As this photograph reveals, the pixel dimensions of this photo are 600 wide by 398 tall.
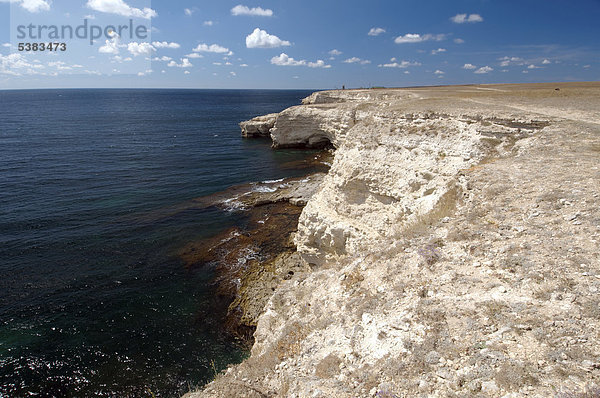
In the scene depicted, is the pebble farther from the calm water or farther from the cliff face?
the calm water

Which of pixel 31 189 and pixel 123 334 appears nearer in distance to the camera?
pixel 123 334

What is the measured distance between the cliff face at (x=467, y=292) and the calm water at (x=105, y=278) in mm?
7369

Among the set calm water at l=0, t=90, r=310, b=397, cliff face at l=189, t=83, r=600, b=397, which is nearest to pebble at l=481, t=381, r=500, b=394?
cliff face at l=189, t=83, r=600, b=397

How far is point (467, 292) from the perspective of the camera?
6.27 meters

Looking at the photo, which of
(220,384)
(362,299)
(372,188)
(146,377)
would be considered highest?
(372,188)

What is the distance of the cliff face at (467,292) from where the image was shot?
472 cm

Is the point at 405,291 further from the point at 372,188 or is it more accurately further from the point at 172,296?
the point at 172,296

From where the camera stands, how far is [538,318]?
5.11m

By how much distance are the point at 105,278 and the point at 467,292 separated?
20319mm

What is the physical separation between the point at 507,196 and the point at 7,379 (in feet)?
68.1

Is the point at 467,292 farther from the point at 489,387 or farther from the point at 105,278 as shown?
the point at 105,278

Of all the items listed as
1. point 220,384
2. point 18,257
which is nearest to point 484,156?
point 220,384

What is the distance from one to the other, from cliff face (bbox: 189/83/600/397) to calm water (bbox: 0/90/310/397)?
7.37 m

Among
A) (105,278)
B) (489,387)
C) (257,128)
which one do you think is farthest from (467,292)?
(257,128)
